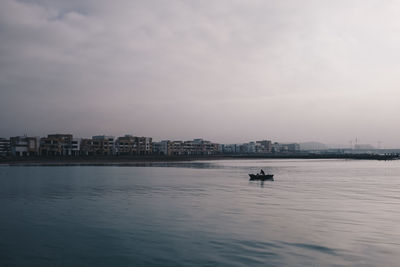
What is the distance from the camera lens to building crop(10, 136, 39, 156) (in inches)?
6535

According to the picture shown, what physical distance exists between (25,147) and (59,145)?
657 inches

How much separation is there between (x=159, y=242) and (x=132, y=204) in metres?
14.3

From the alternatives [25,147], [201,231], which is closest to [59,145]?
[25,147]

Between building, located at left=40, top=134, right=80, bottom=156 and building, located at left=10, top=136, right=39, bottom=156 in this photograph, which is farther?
building, located at left=40, top=134, right=80, bottom=156

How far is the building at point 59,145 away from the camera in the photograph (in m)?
178

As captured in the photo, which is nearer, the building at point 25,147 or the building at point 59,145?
the building at point 25,147

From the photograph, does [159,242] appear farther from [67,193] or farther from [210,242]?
[67,193]

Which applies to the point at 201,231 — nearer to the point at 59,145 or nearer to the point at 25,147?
the point at 25,147


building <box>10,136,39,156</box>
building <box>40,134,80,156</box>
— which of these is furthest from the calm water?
building <box>40,134,80,156</box>

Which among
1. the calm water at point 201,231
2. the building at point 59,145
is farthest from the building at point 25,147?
the calm water at point 201,231

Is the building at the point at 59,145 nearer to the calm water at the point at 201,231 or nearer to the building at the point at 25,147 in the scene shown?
the building at the point at 25,147

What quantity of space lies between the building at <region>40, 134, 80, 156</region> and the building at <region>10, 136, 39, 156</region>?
181 inches

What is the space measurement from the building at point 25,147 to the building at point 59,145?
460cm

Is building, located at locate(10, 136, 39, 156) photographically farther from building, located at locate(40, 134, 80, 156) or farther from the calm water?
the calm water
